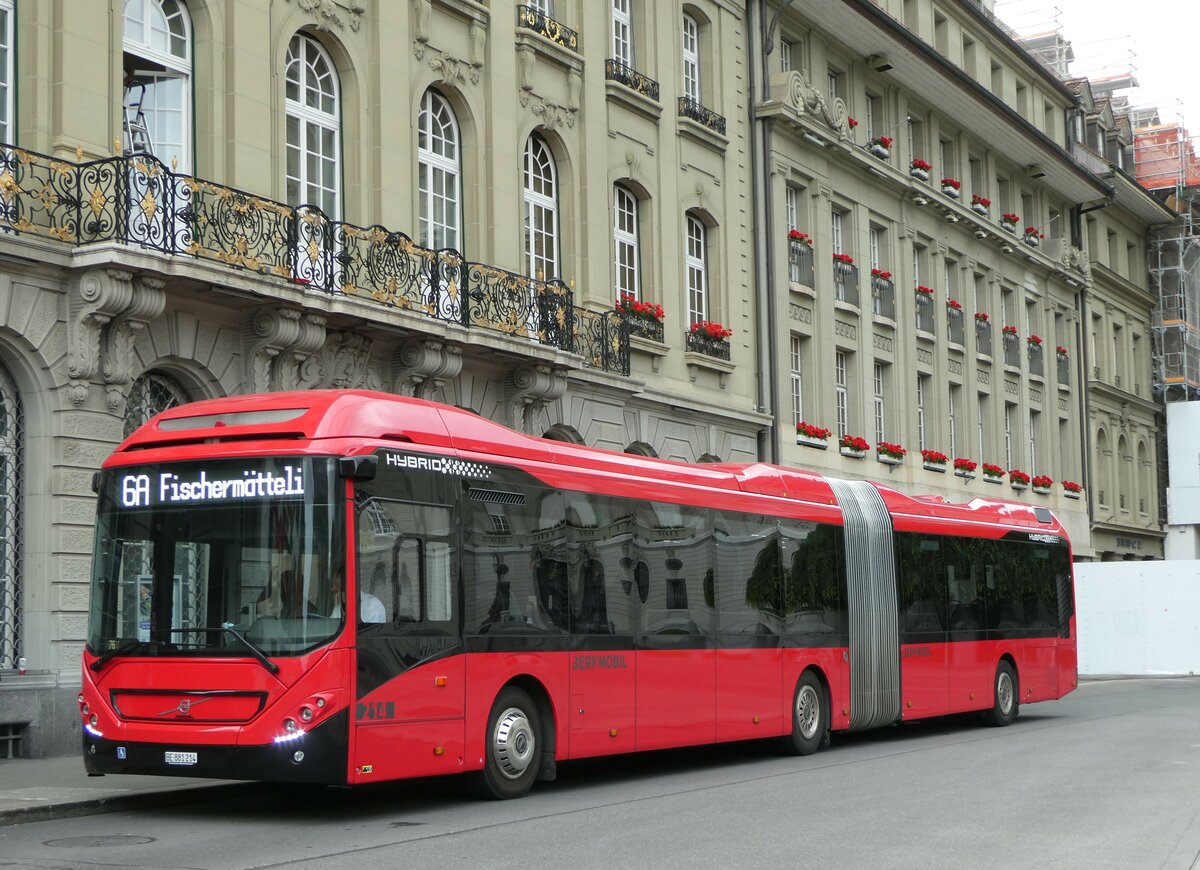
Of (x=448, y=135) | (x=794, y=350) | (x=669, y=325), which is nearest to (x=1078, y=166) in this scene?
(x=794, y=350)

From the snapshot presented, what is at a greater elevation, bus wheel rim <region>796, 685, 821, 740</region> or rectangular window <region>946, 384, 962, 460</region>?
rectangular window <region>946, 384, 962, 460</region>

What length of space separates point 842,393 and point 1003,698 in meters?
12.5

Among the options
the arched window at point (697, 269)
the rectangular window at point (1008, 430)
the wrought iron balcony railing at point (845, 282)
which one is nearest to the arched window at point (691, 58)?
the arched window at point (697, 269)

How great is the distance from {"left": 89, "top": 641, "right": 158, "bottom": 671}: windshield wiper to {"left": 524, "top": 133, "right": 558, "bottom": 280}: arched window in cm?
1391

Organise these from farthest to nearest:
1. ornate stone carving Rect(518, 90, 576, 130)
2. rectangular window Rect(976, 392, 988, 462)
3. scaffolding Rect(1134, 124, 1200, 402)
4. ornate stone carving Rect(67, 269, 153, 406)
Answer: scaffolding Rect(1134, 124, 1200, 402) < rectangular window Rect(976, 392, 988, 462) < ornate stone carving Rect(518, 90, 576, 130) < ornate stone carving Rect(67, 269, 153, 406)

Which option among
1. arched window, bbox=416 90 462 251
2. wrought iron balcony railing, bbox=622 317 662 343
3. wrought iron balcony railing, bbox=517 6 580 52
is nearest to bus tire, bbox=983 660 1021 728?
wrought iron balcony railing, bbox=622 317 662 343

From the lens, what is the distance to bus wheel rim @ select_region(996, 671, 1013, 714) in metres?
24.0

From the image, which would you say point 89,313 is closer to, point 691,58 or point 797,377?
point 691,58

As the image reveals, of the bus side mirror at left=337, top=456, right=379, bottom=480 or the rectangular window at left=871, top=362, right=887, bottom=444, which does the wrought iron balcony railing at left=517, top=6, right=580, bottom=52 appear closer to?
the rectangular window at left=871, top=362, right=887, bottom=444

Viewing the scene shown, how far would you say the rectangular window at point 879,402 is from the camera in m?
37.4

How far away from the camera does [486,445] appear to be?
13688 millimetres

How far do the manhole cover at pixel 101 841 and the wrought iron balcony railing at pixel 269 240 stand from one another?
7.19 metres

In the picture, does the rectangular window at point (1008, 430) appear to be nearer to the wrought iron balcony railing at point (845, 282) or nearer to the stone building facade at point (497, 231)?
the stone building facade at point (497, 231)

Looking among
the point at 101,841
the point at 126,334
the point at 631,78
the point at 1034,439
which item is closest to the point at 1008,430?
the point at 1034,439
